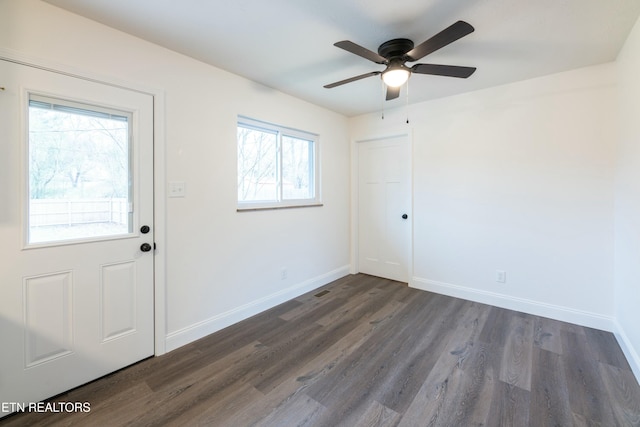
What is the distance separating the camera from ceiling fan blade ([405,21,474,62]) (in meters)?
1.47

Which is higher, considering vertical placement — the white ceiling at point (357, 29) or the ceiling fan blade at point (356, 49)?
the white ceiling at point (357, 29)

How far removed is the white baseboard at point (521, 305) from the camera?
2557mm

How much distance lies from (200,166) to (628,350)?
147 inches

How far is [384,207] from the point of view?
402 centimetres

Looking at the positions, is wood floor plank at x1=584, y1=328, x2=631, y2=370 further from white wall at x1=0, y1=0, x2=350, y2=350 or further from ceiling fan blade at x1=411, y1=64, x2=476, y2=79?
white wall at x1=0, y1=0, x2=350, y2=350

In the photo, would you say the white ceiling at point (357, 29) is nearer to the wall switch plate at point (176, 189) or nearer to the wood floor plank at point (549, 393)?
the wall switch plate at point (176, 189)

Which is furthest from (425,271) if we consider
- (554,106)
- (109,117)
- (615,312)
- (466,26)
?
(109,117)

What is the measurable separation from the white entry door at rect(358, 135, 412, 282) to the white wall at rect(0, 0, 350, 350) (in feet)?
3.93

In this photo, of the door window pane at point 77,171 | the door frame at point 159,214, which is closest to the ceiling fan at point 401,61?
the door frame at point 159,214

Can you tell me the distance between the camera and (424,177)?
140 inches

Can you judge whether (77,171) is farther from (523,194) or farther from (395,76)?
(523,194)

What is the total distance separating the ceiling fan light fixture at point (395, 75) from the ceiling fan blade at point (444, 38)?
0.33ft

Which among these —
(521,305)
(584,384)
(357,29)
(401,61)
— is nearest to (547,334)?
(521,305)

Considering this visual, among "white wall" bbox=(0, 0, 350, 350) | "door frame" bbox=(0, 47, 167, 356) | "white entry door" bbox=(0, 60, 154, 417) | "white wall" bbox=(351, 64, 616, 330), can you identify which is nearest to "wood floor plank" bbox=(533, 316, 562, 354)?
"white wall" bbox=(351, 64, 616, 330)
